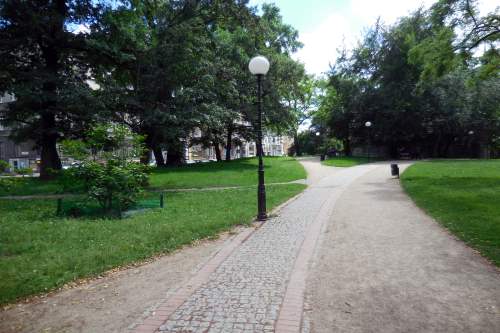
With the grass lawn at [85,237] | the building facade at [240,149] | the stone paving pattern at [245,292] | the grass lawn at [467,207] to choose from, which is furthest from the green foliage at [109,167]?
the building facade at [240,149]

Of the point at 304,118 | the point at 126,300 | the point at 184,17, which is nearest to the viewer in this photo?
the point at 126,300

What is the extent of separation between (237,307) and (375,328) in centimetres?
158

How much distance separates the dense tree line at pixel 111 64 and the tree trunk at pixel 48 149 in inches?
2.2

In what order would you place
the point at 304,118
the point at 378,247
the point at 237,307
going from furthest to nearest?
1. the point at 304,118
2. the point at 378,247
3. the point at 237,307

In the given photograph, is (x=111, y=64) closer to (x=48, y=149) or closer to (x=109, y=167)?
(x=48, y=149)

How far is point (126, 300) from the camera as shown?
4.37 meters

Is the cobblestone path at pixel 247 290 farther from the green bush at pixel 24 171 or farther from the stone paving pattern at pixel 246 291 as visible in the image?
the green bush at pixel 24 171

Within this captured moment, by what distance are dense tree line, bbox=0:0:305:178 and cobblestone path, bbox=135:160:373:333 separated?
11804 mm

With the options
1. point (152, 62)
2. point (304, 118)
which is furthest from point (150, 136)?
point (304, 118)

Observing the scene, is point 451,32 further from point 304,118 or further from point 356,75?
point 304,118

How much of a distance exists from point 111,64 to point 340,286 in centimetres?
→ 1850

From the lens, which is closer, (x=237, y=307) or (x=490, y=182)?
(x=237, y=307)

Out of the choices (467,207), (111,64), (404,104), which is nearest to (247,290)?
(467,207)

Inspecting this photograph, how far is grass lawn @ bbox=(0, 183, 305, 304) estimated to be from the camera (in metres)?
5.17
